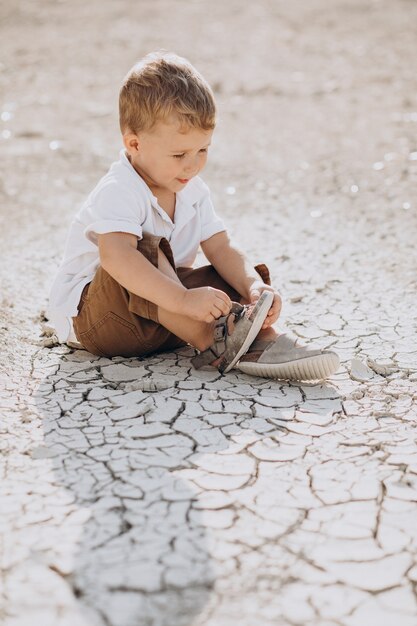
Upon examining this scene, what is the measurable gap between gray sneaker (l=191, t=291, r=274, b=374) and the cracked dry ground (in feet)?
0.21

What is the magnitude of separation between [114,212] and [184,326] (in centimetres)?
40

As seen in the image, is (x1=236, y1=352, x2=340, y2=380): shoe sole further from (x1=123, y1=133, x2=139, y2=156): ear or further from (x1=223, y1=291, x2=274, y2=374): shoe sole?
(x1=123, y1=133, x2=139, y2=156): ear

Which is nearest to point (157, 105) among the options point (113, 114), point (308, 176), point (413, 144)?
point (308, 176)

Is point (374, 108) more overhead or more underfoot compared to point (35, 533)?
more overhead

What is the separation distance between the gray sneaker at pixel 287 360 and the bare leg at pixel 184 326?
13 cm

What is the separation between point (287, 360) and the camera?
239 centimetres

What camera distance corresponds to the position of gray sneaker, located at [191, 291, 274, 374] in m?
2.37

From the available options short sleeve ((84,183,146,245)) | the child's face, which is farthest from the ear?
short sleeve ((84,183,146,245))

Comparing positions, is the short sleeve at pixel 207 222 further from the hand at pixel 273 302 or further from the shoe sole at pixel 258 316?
the shoe sole at pixel 258 316

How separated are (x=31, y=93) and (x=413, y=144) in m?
2.93

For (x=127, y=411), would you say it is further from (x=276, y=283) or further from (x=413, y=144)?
(x=413, y=144)

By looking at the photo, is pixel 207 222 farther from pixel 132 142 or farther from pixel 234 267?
pixel 132 142

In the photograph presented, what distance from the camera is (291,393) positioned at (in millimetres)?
2391

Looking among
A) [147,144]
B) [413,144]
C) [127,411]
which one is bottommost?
[127,411]
